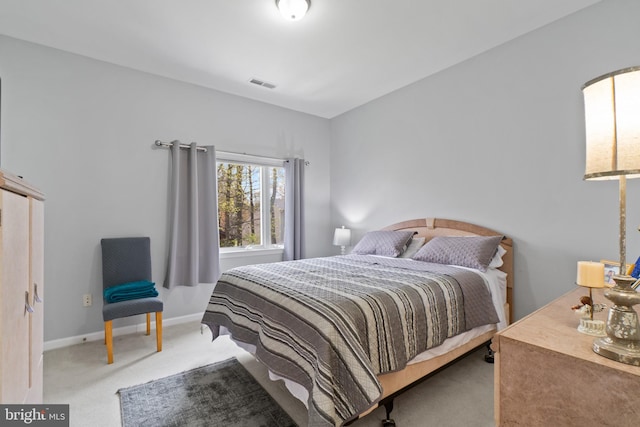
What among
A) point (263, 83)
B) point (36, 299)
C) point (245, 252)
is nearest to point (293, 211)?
point (245, 252)

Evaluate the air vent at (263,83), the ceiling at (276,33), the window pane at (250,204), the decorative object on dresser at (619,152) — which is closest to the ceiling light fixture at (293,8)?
the ceiling at (276,33)

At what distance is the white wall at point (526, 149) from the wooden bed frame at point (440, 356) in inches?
3.0

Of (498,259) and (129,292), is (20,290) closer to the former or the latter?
(129,292)

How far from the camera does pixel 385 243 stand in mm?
3328

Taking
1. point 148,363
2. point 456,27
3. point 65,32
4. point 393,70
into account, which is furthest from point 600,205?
point 65,32

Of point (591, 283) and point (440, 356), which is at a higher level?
point (591, 283)

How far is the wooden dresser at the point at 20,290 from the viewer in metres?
0.91

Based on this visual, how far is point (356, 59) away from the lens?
3.00m

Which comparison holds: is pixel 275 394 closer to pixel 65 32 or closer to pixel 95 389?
pixel 95 389

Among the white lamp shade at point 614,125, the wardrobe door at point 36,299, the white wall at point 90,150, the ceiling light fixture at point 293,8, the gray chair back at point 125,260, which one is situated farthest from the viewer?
the gray chair back at point 125,260

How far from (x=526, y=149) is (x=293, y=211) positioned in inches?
109

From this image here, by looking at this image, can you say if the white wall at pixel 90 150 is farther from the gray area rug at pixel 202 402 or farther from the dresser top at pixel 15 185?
the dresser top at pixel 15 185

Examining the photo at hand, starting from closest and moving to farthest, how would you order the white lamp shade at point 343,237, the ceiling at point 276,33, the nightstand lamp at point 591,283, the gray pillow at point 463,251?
the nightstand lamp at point 591,283, the ceiling at point 276,33, the gray pillow at point 463,251, the white lamp shade at point 343,237

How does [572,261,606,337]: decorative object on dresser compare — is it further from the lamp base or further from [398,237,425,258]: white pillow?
[398,237,425,258]: white pillow
